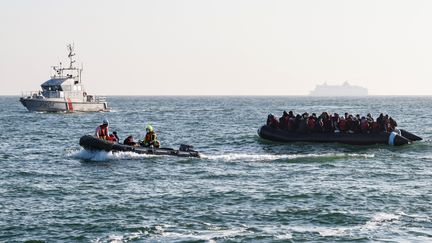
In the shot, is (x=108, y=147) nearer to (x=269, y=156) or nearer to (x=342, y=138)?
(x=269, y=156)

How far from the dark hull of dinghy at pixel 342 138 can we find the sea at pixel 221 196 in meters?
0.61

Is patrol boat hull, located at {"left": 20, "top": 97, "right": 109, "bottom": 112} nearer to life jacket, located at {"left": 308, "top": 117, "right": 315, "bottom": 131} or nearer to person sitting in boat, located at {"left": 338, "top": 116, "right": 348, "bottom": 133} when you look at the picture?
life jacket, located at {"left": 308, "top": 117, "right": 315, "bottom": 131}

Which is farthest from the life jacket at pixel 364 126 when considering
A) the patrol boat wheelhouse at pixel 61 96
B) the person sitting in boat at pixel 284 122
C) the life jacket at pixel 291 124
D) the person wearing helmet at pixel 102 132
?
the patrol boat wheelhouse at pixel 61 96

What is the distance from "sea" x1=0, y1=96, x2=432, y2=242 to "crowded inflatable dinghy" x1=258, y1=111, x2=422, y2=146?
3.34 feet

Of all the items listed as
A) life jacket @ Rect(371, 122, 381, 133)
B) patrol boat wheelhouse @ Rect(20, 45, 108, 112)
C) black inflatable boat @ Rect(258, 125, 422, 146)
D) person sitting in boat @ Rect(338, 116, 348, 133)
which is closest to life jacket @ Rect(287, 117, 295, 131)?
black inflatable boat @ Rect(258, 125, 422, 146)

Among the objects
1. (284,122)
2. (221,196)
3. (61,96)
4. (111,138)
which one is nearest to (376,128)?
(284,122)

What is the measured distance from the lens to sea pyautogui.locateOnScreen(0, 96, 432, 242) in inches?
670

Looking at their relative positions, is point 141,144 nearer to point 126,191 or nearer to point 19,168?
point 19,168

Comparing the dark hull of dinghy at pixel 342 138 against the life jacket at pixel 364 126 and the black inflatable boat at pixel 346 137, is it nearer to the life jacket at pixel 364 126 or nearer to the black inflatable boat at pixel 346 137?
the black inflatable boat at pixel 346 137

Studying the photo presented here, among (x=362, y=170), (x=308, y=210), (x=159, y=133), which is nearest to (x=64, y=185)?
(x=308, y=210)

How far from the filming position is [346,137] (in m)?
37.8

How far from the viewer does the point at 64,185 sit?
2420 centimetres

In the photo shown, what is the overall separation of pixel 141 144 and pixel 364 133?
13801 millimetres

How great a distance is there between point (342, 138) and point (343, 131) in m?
0.57
